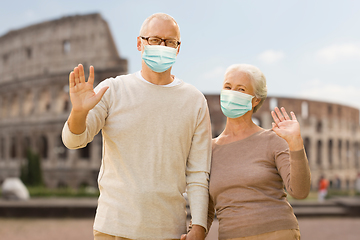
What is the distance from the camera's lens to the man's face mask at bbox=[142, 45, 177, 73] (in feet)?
6.91

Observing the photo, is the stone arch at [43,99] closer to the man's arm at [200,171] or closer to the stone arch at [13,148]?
the stone arch at [13,148]

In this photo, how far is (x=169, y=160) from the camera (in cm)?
207

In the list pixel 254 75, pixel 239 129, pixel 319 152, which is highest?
pixel 254 75

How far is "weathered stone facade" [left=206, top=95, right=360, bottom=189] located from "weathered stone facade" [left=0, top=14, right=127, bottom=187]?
9.14 metres

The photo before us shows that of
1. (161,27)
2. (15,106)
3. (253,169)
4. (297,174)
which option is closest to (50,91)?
(15,106)

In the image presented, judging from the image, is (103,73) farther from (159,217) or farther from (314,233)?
(159,217)

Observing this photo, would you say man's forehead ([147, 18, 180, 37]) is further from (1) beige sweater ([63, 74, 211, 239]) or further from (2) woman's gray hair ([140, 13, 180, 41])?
(1) beige sweater ([63, 74, 211, 239])

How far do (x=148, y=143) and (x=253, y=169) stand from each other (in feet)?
2.22

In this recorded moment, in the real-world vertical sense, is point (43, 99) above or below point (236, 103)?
below

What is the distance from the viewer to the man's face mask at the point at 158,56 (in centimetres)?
211

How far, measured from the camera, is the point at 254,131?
2354 mm

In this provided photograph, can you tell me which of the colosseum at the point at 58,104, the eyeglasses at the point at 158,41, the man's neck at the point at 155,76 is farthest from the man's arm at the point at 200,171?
the colosseum at the point at 58,104

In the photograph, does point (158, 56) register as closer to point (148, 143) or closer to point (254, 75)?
point (148, 143)

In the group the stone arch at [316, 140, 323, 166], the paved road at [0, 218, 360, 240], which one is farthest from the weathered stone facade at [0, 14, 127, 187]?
the stone arch at [316, 140, 323, 166]
